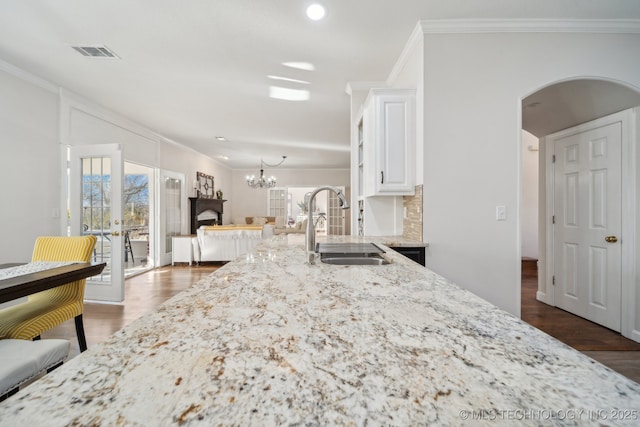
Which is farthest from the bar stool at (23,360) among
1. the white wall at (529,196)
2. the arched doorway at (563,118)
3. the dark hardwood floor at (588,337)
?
the white wall at (529,196)

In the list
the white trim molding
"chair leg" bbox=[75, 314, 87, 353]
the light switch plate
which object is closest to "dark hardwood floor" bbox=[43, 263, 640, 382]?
"chair leg" bbox=[75, 314, 87, 353]

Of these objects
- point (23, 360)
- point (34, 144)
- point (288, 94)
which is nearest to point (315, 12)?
point (288, 94)

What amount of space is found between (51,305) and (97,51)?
2.20 meters

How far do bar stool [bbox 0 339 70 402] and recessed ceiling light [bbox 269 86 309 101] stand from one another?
117 inches

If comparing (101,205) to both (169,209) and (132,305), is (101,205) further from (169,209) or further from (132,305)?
(169,209)

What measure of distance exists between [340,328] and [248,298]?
34 centimetres

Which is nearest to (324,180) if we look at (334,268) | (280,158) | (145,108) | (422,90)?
(280,158)

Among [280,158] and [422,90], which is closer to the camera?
[422,90]

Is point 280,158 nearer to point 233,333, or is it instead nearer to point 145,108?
point 145,108

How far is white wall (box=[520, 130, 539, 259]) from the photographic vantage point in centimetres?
559

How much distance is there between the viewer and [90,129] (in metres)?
3.88

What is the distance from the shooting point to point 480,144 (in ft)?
7.79

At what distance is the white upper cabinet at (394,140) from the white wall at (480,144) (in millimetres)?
194

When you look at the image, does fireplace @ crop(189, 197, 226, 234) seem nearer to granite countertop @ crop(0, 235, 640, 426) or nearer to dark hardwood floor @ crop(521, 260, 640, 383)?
dark hardwood floor @ crop(521, 260, 640, 383)
